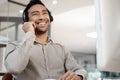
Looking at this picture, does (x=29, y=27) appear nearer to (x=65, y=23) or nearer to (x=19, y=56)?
(x=19, y=56)

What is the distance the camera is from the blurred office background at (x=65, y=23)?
291cm

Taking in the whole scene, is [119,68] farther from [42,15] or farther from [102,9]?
[42,15]

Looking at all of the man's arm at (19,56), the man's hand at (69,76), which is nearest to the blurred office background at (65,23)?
the man's hand at (69,76)

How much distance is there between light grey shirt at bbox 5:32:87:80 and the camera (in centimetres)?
112

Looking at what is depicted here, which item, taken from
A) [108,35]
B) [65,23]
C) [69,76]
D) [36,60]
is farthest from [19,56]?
[65,23]

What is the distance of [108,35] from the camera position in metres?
0.78

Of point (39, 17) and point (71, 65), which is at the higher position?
point (39, 17)

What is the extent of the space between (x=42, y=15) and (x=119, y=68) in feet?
2.16

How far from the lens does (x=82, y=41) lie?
314 inches

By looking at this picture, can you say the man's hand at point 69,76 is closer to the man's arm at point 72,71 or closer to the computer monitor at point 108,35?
the man's arm at point 72,71

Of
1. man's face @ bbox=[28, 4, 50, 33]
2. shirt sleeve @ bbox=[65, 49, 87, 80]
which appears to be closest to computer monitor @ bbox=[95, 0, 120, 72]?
shirt sleeve @ bbox=[65, 49, 87, 80]

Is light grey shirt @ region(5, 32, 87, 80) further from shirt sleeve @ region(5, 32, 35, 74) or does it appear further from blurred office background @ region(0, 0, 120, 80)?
blurred office background @ region(0, 0, 120, 80)

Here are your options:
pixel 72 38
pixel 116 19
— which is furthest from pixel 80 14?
pixel 116 19

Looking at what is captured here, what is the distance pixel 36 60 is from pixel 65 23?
495 centimetres
